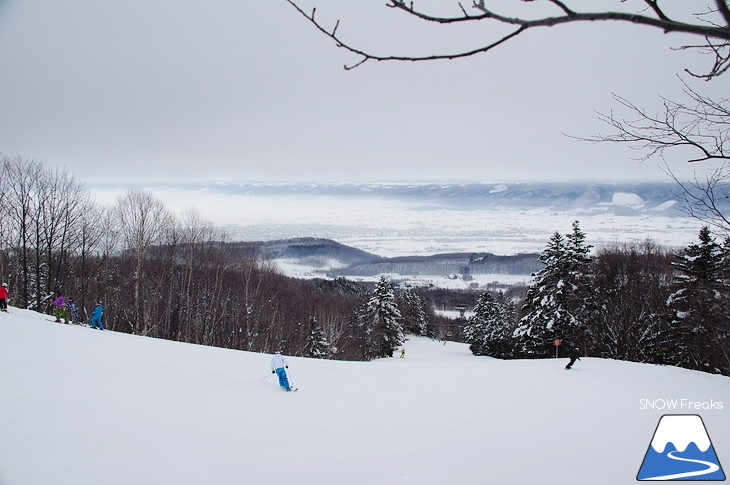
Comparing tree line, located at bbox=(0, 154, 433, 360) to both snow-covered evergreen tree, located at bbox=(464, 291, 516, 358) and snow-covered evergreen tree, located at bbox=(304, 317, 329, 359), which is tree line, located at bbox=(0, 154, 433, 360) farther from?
snow-covered evergreen tree, located at bbox=(464, 291, 516, 358)

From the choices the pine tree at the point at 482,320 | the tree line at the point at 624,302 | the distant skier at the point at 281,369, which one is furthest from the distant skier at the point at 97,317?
the pine tree at the point at 482,320

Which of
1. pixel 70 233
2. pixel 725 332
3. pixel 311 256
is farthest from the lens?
pixel 311 256

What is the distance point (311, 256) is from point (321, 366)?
13329 centimetres

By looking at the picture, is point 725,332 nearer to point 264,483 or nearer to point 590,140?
point 590,140

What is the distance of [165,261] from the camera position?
2820 centimetres

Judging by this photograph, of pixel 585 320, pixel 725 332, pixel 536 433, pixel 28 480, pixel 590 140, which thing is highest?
pixel 590 140

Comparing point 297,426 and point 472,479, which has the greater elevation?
point 472,479

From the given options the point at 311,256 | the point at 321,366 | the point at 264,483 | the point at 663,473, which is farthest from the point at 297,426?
the point at 311,256

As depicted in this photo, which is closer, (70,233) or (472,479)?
(472,479)

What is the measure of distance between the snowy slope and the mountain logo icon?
12.0 inches

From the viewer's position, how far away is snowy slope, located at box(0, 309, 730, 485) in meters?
4.04

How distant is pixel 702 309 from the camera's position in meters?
19.2

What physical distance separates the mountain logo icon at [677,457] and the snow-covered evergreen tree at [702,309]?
60.5 feet

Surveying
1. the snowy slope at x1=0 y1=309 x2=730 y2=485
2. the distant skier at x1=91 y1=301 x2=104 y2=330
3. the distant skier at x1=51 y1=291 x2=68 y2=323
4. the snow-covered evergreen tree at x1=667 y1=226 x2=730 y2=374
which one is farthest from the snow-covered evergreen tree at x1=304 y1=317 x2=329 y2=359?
the snow-covered evergreen tree at x1=667 y1=226 x2=730 y2=374
